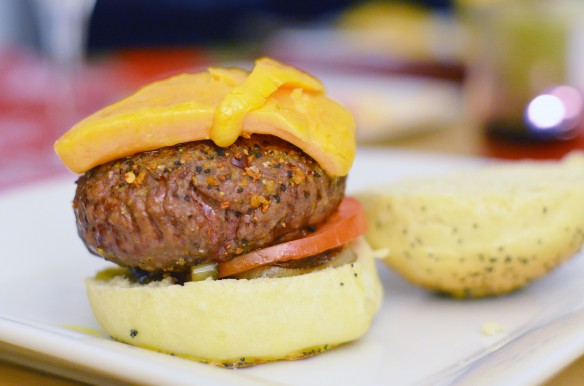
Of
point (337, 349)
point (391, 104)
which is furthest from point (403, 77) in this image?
point (337, 349)

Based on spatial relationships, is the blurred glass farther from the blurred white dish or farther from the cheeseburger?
the cheeseburger

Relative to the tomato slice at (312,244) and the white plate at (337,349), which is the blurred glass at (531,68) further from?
the tomato slice at (312,244)

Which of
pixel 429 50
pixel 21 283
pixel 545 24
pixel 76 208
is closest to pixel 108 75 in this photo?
pixel 429 50

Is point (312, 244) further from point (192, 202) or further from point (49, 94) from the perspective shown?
point (49, 94)

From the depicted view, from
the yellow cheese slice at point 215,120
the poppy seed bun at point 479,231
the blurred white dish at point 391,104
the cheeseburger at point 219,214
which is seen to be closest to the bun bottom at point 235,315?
the cheeseburger at point 219,214

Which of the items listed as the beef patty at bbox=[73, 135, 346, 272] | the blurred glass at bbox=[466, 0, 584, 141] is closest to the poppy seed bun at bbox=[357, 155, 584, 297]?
the beef patty at bbox=[73, 135, 346, 272]

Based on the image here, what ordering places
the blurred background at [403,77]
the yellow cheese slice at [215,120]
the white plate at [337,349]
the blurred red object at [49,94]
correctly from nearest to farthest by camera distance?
the white plate at [337,349]
the yellow cheese slice at [215,120]
the blurred red object at [49,94]
the blurred background at [403,77]
